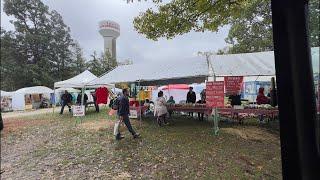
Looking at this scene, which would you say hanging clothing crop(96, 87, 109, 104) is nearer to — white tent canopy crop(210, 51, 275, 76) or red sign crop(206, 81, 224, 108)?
white tent canopy crop(210, 51, 275, 76)

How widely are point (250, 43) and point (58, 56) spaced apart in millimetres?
27494

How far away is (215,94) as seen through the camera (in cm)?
1039

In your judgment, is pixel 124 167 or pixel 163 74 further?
pixel 163 74

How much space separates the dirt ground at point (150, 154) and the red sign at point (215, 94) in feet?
3.32

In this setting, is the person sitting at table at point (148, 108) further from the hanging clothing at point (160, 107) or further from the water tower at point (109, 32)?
the water tower at point (109, 32)

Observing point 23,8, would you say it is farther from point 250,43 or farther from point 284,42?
point 284,42

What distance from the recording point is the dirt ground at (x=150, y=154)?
6.71 m

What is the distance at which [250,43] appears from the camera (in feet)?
93.9

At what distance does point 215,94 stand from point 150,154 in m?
3.30

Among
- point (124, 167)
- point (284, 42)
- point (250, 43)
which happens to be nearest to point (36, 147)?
point (124, 167)

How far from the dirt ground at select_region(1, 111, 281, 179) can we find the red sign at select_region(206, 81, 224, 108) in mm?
1011

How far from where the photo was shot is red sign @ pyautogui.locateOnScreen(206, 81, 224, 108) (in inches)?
403

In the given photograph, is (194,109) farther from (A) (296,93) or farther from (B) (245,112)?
(A) (296,93)

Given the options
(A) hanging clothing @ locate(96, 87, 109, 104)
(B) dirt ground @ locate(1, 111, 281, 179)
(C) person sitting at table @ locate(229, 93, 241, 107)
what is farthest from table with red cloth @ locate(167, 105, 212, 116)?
(A) hanging clothing @ locate(96, 87, 109, 104)
